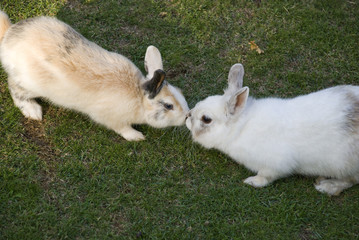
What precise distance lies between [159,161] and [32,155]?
1.40m

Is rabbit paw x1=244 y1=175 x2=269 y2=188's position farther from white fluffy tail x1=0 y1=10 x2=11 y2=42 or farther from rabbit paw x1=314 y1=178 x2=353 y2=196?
white fluffy tail x1=0 y1=10 x2=11 y2=42

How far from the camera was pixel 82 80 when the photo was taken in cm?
439

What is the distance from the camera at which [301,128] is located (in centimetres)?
407

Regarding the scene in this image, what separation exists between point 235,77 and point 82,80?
169 centimetres

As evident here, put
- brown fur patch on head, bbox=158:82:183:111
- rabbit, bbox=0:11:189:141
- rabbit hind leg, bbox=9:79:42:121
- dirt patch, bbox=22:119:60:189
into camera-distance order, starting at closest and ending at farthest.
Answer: dirt patch, bbox=22:119:60:189 < rabbit, bbox=0:11:189:141 < brown fur patch on head, bbox=158:82:183:111 < rabbit hind leg, bbox=9:79:42:121

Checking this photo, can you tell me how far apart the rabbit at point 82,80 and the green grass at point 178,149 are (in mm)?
274

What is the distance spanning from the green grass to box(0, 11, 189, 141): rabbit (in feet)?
0.90

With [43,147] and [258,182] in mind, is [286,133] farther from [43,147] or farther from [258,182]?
[43,147]

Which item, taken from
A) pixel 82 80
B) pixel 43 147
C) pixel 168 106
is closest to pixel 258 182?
pixel 168 106

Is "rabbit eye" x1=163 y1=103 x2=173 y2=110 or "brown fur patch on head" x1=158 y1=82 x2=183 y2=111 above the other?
"brown fur patch on head" x1=158 y1=82 x2=183 y2=111

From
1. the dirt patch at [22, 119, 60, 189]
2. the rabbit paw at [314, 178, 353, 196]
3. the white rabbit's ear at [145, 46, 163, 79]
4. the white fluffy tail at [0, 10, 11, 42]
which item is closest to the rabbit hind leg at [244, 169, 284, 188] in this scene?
the rabbit paw at [314, 178, 353, 196]

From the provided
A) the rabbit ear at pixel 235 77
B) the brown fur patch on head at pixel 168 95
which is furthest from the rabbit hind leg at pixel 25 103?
the rabbit ear at pixel 235 77

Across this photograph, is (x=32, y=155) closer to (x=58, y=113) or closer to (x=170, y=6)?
(x=58, y=113)

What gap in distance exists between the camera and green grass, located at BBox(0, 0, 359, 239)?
13.1ft
